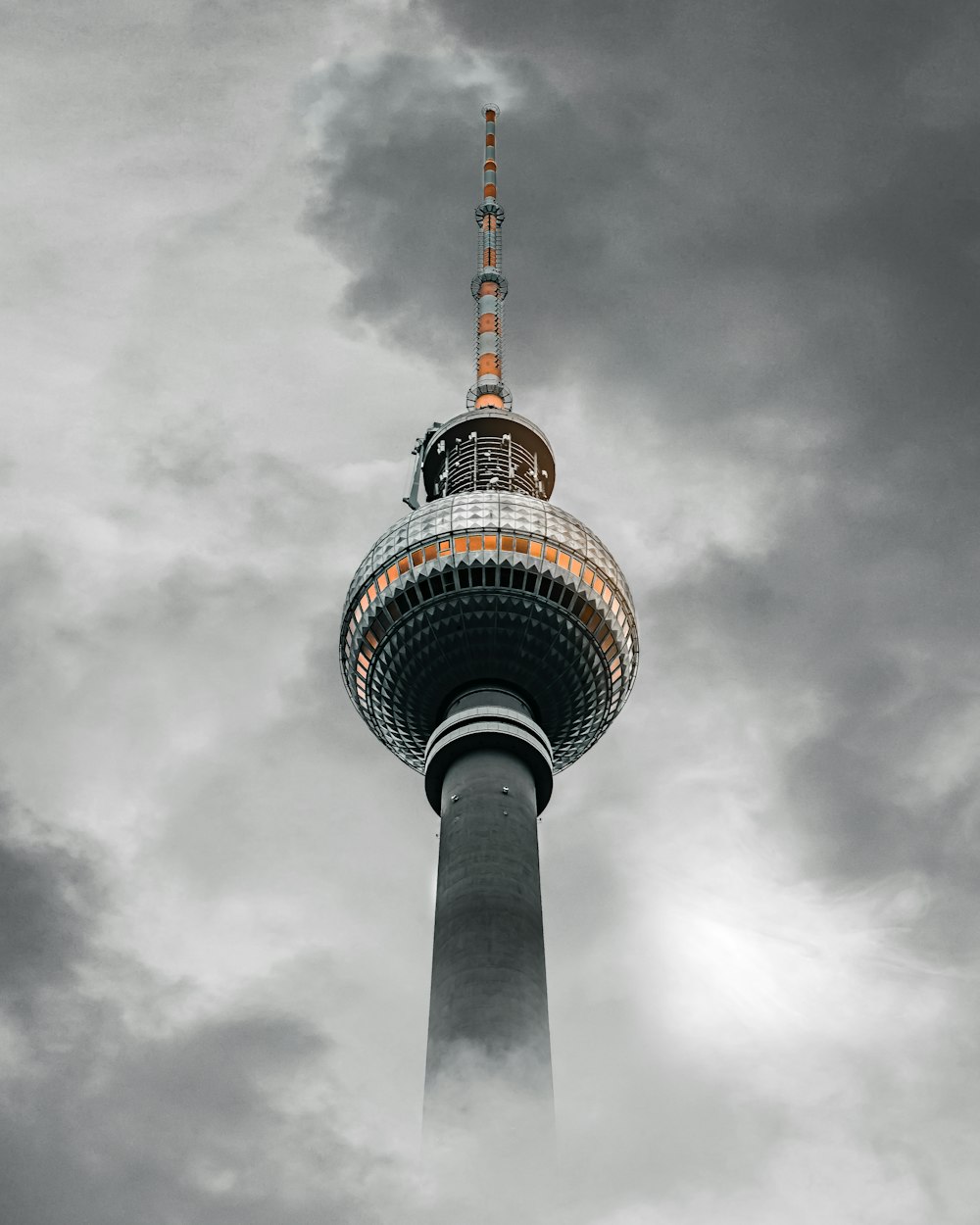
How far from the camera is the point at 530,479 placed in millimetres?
96062

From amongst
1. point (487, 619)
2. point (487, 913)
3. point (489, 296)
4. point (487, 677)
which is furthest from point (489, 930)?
point (489, 296)

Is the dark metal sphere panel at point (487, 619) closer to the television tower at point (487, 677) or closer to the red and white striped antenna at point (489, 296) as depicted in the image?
the television tower at point (487, 677)

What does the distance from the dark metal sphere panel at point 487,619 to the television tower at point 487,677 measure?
3.6 inches

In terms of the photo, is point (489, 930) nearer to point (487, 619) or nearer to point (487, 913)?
point (487, 913)

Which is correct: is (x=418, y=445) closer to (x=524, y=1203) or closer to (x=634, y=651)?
(x=634, y=651)

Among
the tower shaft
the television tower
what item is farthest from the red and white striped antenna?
the tower shaft

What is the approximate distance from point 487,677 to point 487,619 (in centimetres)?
382

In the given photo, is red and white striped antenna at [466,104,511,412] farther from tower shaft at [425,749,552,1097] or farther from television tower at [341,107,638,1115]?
tower shaft at [425,749,552,1097]

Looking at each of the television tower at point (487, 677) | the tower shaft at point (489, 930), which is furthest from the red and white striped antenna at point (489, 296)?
the tower shaft at point (489, 930)

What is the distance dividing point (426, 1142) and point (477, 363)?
214 ft

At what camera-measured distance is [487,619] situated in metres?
81.2

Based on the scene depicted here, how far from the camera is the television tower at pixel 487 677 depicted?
235 feet

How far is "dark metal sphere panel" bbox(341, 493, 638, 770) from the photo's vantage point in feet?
267

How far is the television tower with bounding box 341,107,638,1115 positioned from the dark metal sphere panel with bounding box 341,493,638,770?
9 centimetres
